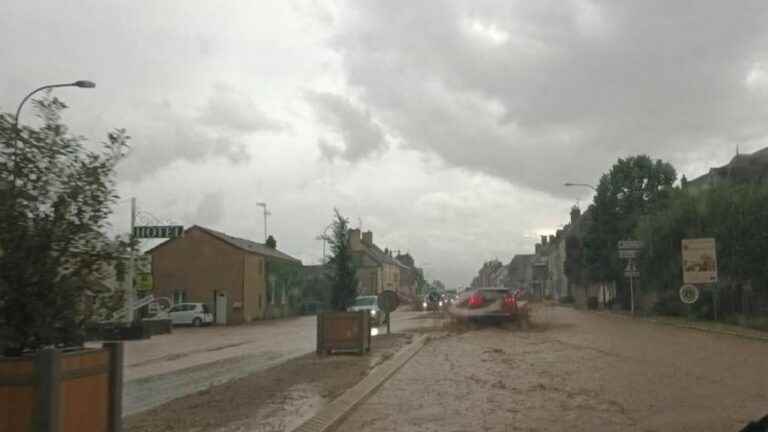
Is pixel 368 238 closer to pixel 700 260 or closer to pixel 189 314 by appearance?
pixel 189 314

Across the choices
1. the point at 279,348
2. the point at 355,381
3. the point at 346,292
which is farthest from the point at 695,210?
the point at 355,381

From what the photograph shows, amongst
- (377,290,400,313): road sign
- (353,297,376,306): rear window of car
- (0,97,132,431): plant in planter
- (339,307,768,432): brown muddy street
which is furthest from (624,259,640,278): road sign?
(0,97,132,431): plant in planter

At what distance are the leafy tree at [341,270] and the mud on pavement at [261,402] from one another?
29.0 ft

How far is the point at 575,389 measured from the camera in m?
11.8

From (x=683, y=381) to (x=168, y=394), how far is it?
8.40 meters

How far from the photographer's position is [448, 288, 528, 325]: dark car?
2992 centimetres

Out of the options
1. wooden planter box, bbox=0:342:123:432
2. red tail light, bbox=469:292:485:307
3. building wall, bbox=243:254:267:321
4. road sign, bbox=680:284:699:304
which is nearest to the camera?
wooden planter box, bbox=0:342:123:432

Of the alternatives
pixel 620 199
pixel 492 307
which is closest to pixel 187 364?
pixel 492 307

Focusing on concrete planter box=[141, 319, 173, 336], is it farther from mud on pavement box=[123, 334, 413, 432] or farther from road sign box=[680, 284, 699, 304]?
road sign box=[680, 284, 699, 304]

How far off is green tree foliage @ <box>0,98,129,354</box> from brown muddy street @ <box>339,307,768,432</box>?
163 inches

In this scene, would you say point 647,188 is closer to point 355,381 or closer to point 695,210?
point 695,210

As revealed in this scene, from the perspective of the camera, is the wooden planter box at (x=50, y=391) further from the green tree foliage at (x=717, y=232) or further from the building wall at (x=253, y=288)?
the building wall at (x=253, y=288)

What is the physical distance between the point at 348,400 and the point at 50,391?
5.66 metres

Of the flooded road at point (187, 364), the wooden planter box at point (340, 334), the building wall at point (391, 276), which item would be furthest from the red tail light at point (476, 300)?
the building wall at point (391, 276)
